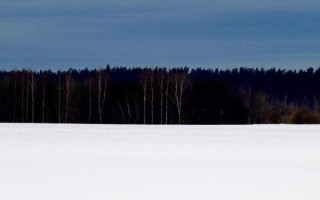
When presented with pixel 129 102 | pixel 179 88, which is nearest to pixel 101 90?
pixel 129 102

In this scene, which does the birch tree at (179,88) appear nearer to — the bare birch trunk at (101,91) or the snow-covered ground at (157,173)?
the bare birch trunk at (101,91)

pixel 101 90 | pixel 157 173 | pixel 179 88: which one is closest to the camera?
pixel 157 173

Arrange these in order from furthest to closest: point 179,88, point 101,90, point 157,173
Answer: point 101,90 < point 179,88 < point 157,173

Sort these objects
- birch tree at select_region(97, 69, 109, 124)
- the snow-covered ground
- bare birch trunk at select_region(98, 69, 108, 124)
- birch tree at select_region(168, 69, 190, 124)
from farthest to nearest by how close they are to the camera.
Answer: bare birch trunk at select_region(98, 69, 108, 124) → birch tree at select_region(97, 69, 109, 124) → birch tree at select_region(168, 69, 190, 124) → the snow-covered ground

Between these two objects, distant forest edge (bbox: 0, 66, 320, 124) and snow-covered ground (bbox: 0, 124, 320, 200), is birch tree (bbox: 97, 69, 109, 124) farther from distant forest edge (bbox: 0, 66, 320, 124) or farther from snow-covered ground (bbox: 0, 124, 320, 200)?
snow-covered ground (bbox: 0, 124, 320, 200)

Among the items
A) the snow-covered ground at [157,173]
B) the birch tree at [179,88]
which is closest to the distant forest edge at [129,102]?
the birch tree at [179,88]

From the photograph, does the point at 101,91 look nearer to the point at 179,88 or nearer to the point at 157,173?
the point at 179,88

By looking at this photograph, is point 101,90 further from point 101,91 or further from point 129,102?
point 129,102

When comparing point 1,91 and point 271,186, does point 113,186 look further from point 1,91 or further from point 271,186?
point 1,91

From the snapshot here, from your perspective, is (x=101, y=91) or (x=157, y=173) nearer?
(x=157, y=173)

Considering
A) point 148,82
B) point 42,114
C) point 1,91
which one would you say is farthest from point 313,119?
point 1,91

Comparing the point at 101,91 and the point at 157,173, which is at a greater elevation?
the point at 101,91

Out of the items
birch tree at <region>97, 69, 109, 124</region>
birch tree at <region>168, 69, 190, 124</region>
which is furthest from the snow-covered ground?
birch tree at <region>97, 69, 109, 124</region>

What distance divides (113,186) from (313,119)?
51.8m
